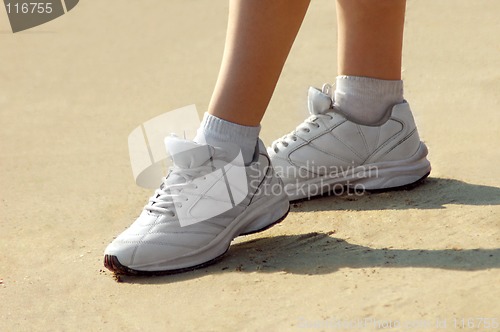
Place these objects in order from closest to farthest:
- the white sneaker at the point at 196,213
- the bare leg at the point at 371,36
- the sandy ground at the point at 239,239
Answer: the sandy ground at the point at 239,239, the white sneaker at the point at 196,213, the bare leg at the point at 371,36

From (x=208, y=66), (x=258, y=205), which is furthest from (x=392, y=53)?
(x=208, y=66)

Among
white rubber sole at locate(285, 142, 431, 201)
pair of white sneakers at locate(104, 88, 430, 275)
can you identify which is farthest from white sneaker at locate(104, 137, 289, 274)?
white rubber sole at locate(285, 142, 431, 201)

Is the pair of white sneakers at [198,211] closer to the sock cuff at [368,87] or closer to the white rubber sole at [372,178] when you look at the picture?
the white rubber sole at [372,178]

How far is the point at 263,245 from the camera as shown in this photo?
2.01m

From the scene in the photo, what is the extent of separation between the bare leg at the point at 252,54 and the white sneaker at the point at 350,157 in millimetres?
Answer: 364

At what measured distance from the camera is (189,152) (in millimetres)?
1935

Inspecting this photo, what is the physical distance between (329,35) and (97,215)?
1.81m

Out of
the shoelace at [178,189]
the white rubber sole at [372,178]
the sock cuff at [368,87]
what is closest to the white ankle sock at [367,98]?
the sock cuff at [368,87]

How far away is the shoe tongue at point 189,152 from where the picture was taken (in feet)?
6.33

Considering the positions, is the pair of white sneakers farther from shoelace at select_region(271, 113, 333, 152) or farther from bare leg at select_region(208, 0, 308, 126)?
shoelace at select_region(271, 113, 333, 152)

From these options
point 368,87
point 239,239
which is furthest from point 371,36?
point 239,239

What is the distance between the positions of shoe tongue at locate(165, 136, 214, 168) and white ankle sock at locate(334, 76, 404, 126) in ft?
1.66

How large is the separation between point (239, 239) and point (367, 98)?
502 mm

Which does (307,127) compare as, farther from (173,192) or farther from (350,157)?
(173,192)
